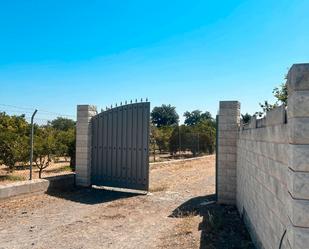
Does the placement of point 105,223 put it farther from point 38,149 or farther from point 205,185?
point 38,149

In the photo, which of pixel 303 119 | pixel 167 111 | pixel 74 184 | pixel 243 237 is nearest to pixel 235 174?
pixel 243 237

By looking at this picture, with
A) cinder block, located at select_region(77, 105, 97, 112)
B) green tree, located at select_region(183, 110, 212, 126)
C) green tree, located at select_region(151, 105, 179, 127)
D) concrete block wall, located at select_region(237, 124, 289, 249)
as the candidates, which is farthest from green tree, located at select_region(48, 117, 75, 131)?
concrete block wall, located at select_region(237, 124, 289, 249)

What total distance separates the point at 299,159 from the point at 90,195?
7549mm

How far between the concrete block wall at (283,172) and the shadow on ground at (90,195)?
14.3 feet

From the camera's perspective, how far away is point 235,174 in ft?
25.9

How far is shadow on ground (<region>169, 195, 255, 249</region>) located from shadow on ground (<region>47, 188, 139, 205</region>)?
6.32ft

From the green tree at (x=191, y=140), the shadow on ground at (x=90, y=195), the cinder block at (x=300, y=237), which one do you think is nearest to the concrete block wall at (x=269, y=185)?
the cinder block at (x=300, y=237)

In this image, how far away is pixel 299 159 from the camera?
2150mm

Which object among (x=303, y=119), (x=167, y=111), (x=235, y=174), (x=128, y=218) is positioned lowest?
(x=128, y=218)

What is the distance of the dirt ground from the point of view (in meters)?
5.18

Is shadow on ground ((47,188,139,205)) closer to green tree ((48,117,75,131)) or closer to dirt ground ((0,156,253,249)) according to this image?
dirt ground ((0,156,253,249))

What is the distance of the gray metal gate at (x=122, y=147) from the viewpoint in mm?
9281

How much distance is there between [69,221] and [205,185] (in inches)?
226

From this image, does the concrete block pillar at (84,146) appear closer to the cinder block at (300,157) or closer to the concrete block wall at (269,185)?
the concrete block wall at (269,185)
